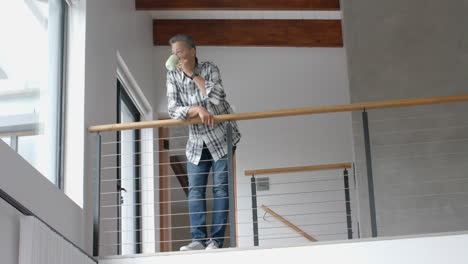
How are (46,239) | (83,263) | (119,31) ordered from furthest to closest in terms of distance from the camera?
(119,31), (83,263), (46,239)

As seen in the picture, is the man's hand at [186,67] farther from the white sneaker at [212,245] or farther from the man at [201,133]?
the white sneaker at [212,245]

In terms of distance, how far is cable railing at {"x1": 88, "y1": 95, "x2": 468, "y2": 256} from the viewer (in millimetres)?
4309

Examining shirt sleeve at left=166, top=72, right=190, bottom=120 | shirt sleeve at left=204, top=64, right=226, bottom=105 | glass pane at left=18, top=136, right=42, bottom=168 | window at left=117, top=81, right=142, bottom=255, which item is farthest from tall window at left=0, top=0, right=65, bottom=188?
window at left=117, top=81, right=142, bottom=255

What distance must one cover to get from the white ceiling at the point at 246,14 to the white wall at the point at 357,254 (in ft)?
12.2

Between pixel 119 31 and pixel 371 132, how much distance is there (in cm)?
206

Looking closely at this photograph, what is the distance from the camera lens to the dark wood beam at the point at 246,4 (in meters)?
6.74

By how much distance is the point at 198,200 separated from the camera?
4277 mm

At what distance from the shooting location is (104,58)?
522 cm

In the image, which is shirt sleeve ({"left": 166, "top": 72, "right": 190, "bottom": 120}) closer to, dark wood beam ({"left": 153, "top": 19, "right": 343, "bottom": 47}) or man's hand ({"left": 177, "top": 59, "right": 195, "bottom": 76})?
man's hand ({"left": 177, "top": 59, "right": 195, "bottom": 76})

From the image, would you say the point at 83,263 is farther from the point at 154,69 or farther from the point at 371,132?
the point at 154,69

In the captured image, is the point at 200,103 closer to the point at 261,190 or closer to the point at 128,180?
the point at 128,180

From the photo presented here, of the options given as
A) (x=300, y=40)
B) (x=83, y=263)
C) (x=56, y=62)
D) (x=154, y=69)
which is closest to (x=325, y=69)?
(x=300, y=40)

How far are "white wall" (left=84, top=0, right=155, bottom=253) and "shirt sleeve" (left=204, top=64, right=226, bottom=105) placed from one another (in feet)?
2.63

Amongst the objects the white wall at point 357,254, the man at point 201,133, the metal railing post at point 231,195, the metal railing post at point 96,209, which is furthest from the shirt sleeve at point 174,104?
the white wall at point 357,254
